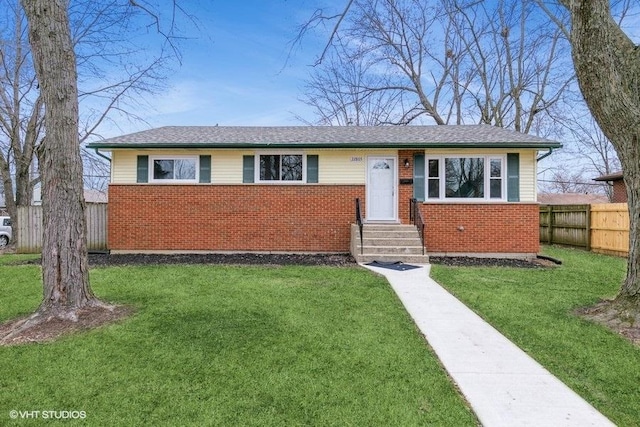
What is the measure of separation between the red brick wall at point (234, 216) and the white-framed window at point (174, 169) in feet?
1.05

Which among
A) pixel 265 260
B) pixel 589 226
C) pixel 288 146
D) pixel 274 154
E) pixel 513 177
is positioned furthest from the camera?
pixel 589 226

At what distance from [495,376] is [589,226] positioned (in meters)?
12.0

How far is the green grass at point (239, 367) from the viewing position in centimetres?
A: 254

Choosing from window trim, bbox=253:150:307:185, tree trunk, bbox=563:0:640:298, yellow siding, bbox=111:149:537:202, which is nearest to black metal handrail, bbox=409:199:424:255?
yellow siding, bbox=111:149:537:202

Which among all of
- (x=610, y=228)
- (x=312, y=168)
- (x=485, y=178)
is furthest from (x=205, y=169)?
(x=610, y=228)

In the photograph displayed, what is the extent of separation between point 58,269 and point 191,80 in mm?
11746

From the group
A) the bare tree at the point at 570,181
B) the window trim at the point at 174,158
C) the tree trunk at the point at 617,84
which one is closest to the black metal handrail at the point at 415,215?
the tree trunk at the point at 617,84

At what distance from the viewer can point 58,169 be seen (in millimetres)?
4461

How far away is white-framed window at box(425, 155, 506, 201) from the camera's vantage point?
1038cm

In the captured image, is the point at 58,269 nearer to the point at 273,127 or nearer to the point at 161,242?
the point at 161,242

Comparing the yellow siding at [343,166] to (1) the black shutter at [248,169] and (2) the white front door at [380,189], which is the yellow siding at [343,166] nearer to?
(2) the white front door at [380,189]

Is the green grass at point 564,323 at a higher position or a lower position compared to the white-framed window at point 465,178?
lower

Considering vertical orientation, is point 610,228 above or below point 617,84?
below

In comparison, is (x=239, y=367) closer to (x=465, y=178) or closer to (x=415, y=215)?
(x=415, y=215)
